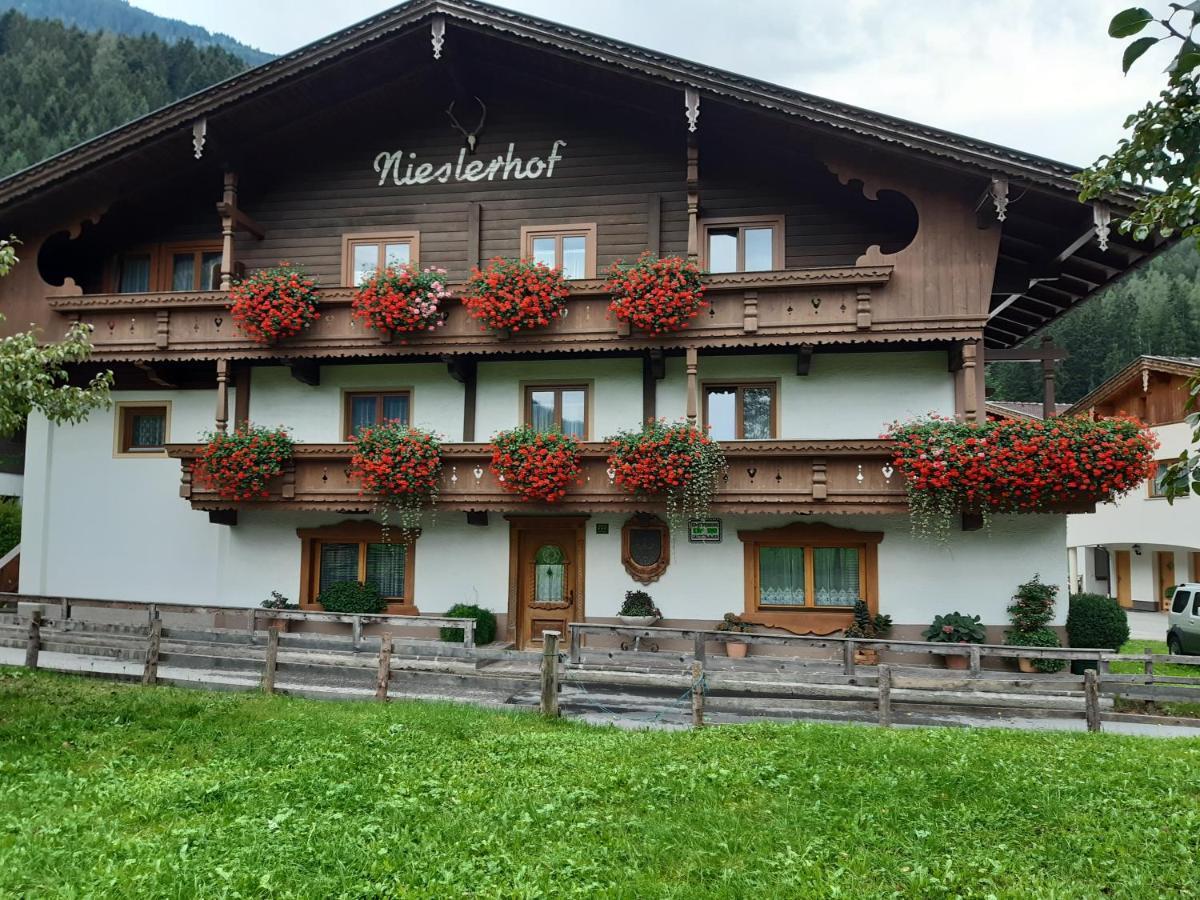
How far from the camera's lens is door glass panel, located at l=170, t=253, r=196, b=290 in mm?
18172

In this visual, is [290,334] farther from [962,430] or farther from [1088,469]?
[1088,469]

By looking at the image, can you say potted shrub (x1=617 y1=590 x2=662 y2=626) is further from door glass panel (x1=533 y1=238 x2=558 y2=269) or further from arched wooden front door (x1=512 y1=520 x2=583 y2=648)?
door glass panel (x1=533 y1=238 x2=558 y2=269)

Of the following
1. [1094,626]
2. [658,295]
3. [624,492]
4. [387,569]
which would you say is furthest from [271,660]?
[1094,626]

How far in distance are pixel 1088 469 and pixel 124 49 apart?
218 ft

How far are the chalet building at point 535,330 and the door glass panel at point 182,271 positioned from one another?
49 millimetres

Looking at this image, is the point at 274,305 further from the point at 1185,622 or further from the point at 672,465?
the point at 1185,622

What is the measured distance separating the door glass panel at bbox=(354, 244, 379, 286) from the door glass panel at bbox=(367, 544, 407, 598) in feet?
18.2

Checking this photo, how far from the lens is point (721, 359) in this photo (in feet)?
52.8

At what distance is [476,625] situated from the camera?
15.7 metres

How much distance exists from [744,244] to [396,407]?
7770 millimetres

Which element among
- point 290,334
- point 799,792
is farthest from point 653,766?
point 290,334

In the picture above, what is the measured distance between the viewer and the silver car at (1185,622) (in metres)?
19.4

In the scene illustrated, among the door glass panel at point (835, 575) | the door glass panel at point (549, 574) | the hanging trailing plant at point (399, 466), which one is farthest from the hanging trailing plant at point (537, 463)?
the door glass panel at point (835, 575)

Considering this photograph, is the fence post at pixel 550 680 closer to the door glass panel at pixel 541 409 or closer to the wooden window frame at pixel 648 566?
the wooden window frame at pixel 648 566
